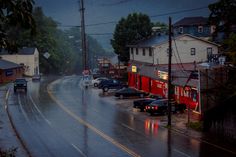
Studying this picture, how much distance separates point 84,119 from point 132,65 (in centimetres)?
3115

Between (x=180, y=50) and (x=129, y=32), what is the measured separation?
23.5 metres

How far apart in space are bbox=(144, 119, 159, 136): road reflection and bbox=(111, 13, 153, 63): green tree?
48989 mm

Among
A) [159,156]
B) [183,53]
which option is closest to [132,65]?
[183,53]

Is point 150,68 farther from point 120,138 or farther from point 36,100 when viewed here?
point 120,138

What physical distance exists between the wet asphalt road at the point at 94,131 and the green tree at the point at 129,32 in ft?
104

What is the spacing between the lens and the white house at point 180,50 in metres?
69.9

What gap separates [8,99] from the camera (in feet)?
210

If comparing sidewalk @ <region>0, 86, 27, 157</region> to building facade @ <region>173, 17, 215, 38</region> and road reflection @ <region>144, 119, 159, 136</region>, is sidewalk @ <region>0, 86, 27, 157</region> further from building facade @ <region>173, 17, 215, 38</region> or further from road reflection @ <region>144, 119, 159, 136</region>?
building facade @ <region>173, 17, 215, 38</region>

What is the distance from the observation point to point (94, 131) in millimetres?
37688

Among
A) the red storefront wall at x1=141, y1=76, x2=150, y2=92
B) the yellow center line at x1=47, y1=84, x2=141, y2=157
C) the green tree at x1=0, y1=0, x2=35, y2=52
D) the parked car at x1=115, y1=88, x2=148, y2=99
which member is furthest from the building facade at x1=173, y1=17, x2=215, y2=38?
the green tree at x1=0, y1=0, x2=35, y2=52

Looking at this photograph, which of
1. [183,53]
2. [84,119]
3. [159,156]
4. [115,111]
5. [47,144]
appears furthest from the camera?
[183,53]

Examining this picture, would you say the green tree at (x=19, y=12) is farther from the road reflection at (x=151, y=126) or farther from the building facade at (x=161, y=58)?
the building facade at (x=161, y=58)

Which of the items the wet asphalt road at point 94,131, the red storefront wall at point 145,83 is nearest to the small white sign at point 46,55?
the red storefront wall at point 145,83

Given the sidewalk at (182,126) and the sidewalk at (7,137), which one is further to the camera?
the sidewalk at (182,126)
